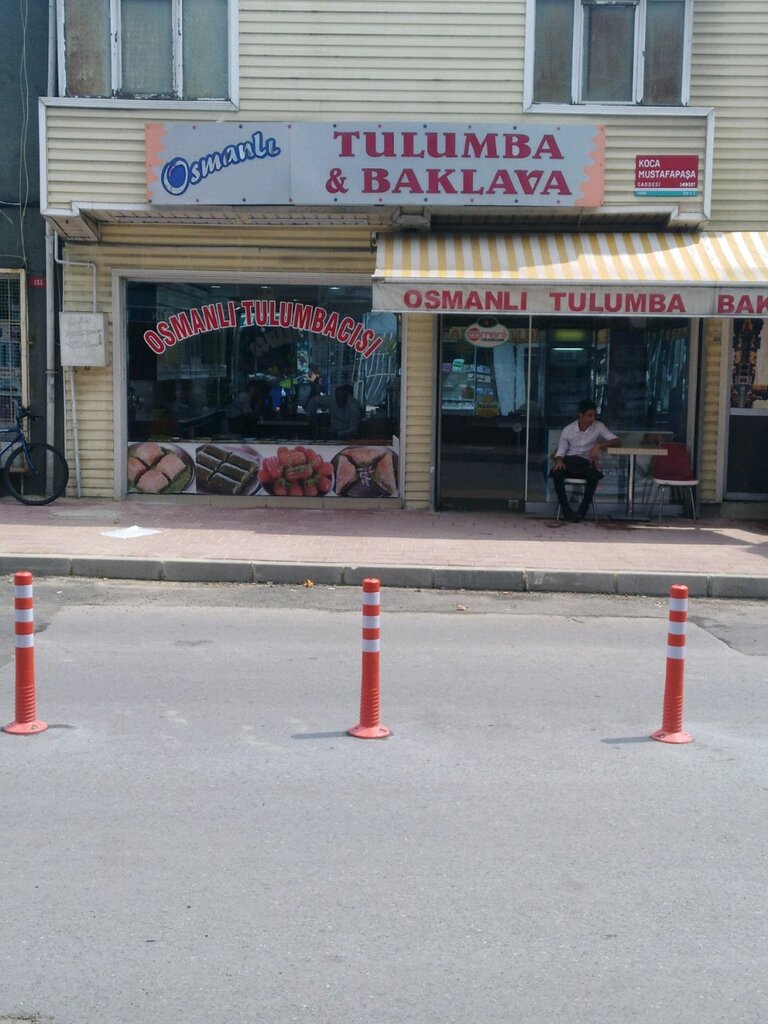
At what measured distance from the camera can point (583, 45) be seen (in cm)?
1345

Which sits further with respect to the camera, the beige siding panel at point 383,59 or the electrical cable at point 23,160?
the electrical cable at point 23,160

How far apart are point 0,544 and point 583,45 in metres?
8.81

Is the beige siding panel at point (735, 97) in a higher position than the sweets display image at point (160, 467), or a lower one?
higher

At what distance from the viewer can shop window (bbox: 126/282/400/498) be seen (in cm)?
1439

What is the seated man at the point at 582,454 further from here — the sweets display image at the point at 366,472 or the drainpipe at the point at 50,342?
the drainpipe at the point at 50,342

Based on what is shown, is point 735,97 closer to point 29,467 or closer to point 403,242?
point 403,242

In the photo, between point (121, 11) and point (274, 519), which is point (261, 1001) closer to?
point (274, 519)

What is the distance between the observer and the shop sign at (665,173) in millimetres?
13211

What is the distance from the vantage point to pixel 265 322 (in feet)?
47.3

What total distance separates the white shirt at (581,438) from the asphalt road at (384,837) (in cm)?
550

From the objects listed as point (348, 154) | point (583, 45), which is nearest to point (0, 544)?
point (348, 154)

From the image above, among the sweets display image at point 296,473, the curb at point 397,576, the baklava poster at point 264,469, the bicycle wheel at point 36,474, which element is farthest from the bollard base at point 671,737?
the bicycle wheel at point 36,474

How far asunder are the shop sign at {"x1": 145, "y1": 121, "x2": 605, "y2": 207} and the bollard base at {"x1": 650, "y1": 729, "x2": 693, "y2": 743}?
8.12 m

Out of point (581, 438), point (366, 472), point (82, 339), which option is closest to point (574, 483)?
point (581, 438)
